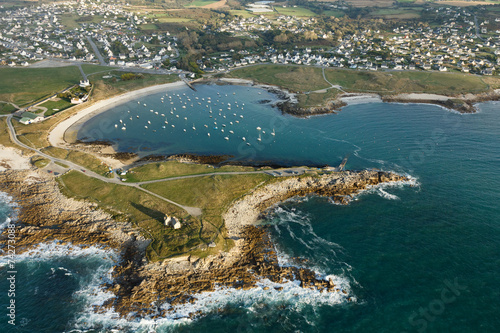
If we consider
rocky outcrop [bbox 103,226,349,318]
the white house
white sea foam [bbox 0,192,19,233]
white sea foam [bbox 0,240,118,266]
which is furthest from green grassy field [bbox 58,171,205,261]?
white sea foam [bbox 0,192,19,233]

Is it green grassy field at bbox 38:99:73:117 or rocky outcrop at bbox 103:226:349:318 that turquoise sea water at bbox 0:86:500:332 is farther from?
green grassy field at bbox 38:99:73:117

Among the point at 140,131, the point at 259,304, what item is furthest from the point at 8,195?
the point at 259,304

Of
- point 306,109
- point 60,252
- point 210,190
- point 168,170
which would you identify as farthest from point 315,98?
point 60,252

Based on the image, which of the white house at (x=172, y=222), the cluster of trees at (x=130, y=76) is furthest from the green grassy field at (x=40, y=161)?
the cluster of trees at (x=130, y=76)

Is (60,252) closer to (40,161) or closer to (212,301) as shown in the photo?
(212,301)

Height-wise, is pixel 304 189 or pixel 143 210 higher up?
pixel 304 189

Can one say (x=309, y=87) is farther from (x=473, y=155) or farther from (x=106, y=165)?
(x=106, y=165)

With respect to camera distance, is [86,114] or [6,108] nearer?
[6,108]
